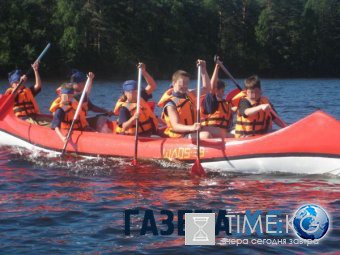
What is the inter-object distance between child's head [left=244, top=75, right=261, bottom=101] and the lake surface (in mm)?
990

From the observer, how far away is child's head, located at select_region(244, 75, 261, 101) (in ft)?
25.6

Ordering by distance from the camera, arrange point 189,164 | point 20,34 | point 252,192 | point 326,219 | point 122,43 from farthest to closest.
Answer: point 122,43 < point 20,34 < point 189,164 < point 252,192 < point 326,219

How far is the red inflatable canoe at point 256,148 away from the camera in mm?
7309

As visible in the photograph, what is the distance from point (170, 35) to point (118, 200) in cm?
3879

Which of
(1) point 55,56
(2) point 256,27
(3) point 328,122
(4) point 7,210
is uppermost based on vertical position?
(2) point 256,27

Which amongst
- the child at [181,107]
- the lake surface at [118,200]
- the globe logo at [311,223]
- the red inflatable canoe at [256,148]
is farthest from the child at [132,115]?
the globe logo at [311,223]

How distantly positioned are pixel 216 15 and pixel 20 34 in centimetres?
1756

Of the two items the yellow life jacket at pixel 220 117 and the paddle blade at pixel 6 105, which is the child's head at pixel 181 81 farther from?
the paddle blade at pixel 6 105

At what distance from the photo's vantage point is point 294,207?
6.21 metres

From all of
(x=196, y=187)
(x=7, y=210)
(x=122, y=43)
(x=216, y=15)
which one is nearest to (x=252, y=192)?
(x=196, y=187)

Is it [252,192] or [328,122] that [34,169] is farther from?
[328,122]

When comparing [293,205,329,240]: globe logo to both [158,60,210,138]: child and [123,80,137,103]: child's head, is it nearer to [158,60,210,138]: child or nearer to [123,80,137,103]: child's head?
[158,60,210,138]: child

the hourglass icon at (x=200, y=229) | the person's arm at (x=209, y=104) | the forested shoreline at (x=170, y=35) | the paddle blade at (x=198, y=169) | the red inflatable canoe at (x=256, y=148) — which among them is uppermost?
the forested shoreline at (x=170, y=35)

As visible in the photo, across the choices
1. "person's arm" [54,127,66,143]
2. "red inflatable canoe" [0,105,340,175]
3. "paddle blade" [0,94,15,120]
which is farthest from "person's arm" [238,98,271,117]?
"paddle blade" [0,94,15,120]
